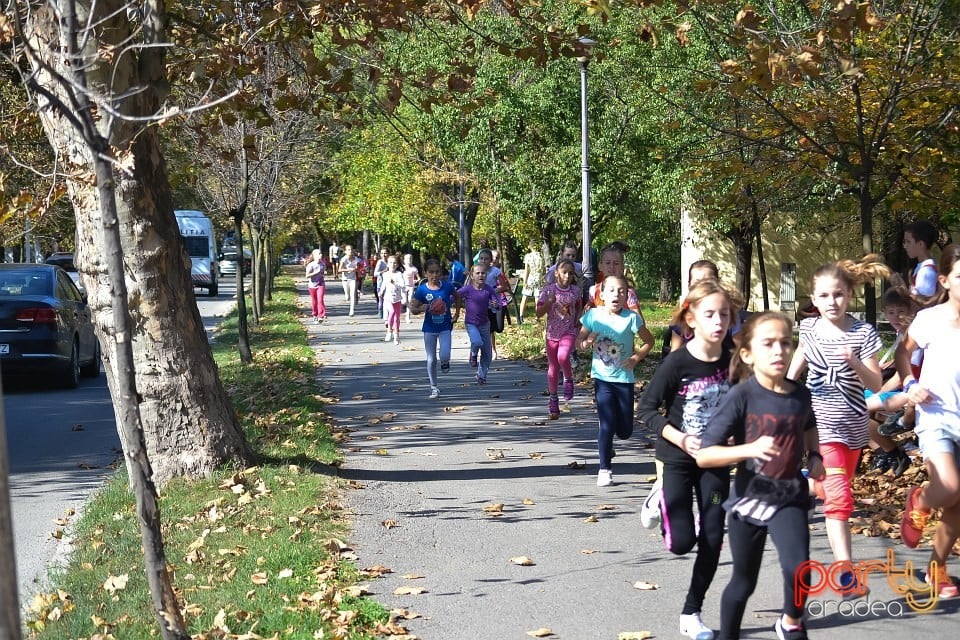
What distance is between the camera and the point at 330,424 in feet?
42.1

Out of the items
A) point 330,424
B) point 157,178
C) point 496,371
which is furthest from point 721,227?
point 157,178

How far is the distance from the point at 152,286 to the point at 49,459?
3.32m

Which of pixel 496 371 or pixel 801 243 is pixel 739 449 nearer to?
pixel 496 371

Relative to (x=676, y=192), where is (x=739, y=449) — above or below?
below

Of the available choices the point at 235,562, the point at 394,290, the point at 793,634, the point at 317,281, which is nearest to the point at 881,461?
the point at 793,634

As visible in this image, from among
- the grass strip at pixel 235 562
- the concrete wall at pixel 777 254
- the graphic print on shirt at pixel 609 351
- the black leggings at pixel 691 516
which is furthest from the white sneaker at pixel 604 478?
the concrete wall at pixel 777 254

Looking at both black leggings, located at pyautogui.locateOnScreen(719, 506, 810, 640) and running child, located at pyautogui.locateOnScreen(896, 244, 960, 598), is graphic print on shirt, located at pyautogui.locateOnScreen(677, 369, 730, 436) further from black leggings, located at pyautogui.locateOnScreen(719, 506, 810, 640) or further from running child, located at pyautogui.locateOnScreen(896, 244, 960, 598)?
running child, located at pyautogui.locateOnScreen(896, 244, 960, 598)

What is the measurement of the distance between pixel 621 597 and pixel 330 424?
7.03 metres

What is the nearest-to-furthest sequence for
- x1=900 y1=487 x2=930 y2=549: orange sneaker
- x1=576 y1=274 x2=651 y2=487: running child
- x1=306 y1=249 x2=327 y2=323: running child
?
1. x1=900 y1=487 x2=930 y2=549: orange sneaker
2. x1=576 y1=274 x2=651 y2=487: running child
3. x1=306 y1=249 x2=327 y2=323: running child

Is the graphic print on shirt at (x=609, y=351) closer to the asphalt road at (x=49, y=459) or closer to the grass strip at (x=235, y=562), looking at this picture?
the grass strip at (x=235, y=562)

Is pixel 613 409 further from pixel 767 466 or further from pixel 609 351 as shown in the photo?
pixel 767 466

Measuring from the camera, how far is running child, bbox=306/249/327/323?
30.0m

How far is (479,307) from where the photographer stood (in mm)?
14992

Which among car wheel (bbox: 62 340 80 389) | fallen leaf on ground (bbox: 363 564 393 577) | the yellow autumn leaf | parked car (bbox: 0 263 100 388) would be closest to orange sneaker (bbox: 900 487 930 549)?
fallen leaf on ground (bbox: 363 564 393 577)
